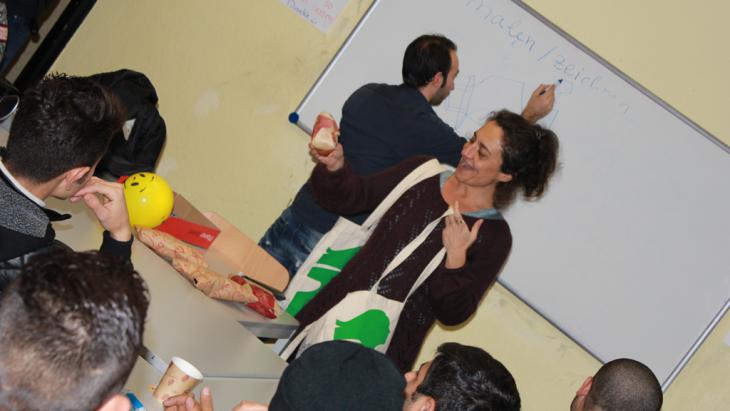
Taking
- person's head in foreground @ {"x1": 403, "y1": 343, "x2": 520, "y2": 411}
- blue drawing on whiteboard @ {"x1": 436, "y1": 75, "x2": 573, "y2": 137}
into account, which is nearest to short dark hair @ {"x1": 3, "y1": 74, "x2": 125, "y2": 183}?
person's head in foreground @ {"x1": 403, "y1": 343, "x2": 520, "y2": 411}

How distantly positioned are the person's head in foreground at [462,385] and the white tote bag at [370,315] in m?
0.62

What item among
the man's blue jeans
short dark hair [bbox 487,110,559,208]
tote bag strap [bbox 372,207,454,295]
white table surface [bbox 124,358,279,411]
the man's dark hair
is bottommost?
white table surface [bbox 124,358,279,411]

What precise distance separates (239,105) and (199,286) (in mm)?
1713

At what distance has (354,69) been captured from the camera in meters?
3.86

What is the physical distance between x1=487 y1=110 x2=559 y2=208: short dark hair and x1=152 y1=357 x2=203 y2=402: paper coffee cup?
1276 mm

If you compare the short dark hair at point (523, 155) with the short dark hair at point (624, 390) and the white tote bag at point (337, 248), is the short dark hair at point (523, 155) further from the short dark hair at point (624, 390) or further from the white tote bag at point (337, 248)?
the short dark hair at point (624, 390)

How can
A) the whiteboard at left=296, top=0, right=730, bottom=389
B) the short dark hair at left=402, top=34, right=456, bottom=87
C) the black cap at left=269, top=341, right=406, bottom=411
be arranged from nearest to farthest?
the black cap at left=269, top=341, right=406, bottom=411, the short dark hair at left=402, top=34, right=456, bottom=87, the whiteboard at left=296, top=0, right=730, bottom=389

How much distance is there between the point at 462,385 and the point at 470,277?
0.80 m

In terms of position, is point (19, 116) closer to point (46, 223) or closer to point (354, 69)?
point (46, 223)

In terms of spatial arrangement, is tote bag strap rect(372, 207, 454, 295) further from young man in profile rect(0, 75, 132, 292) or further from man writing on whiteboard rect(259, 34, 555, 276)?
young man in profile rect(0, 75, 132, 292)

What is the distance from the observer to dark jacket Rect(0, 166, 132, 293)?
1886 mm

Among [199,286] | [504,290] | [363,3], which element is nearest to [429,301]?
[199,286]

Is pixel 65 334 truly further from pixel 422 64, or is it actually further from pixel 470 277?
pixel 422 64

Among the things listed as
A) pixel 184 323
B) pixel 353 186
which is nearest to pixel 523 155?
pixel 353 186
